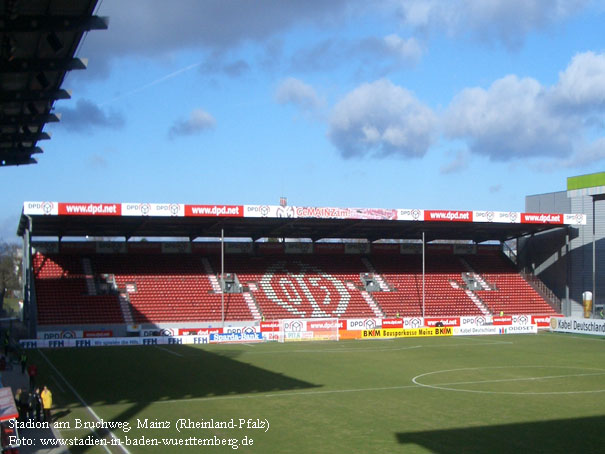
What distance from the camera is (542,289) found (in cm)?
6091

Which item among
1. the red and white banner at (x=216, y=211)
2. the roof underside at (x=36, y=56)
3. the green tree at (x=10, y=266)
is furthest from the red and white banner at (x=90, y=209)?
the green tree at (x=10, y=266)

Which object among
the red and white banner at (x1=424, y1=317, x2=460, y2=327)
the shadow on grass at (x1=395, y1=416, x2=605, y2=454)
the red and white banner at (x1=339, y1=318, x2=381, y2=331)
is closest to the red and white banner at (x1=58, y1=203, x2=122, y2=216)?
the red and white banner at (x1=339, y1=318, x2=381, y2=331)

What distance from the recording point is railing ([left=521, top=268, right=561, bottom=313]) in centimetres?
5953

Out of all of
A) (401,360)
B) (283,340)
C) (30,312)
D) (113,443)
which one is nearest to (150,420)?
(113,443)

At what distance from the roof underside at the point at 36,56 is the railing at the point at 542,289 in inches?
1887

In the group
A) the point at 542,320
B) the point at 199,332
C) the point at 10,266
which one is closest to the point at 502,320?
the point at 542,320

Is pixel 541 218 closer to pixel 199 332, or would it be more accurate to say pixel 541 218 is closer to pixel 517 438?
pixel 199 332

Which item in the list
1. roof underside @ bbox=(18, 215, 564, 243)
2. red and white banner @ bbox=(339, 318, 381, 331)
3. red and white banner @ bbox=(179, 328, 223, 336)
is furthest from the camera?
roof underside @ bbox=(18, 215, 564, 243)

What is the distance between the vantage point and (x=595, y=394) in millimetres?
23516

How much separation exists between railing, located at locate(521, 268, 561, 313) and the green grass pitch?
19759 mm

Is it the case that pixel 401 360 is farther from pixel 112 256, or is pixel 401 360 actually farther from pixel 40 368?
pixel 112 256

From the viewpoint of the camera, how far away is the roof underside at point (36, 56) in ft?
51.1

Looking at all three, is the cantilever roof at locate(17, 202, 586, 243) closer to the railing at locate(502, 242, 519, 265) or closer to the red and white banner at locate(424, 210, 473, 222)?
the red and white banner at locate(424, 210, 473, 222)

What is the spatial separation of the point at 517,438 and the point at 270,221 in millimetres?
36963
